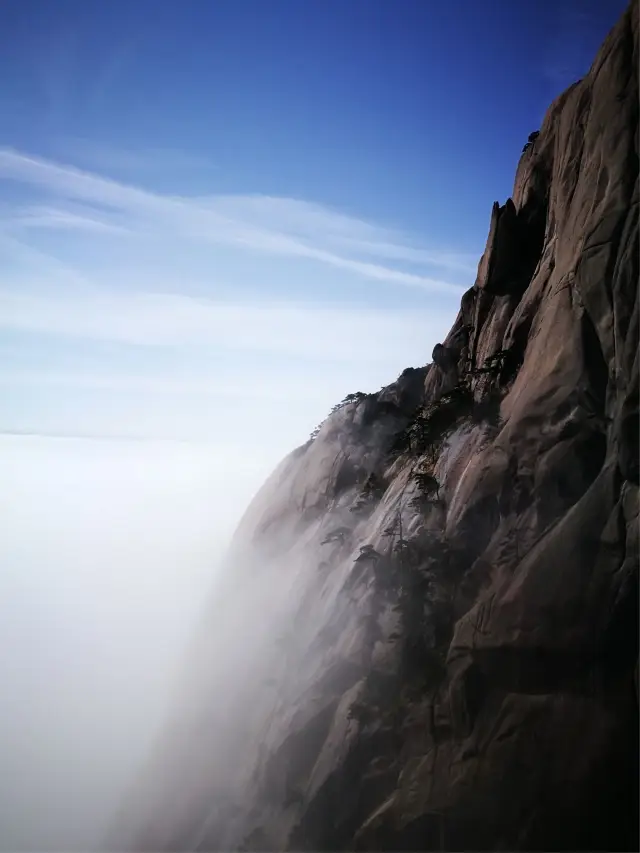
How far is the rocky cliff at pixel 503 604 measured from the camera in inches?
372

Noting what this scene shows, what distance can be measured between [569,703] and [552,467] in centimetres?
469

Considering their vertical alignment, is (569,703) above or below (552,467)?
below

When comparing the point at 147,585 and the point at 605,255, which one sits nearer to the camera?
the point at 605,255

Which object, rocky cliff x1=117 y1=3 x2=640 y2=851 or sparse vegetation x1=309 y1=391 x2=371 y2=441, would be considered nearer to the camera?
rocky cliff x1=117 y1=3 x2=640 y2=851

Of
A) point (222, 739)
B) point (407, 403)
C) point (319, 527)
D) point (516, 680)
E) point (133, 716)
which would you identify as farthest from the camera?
point (133, 716)

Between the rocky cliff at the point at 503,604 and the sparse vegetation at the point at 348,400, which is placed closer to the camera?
the rocky cliff at the point at 503,604

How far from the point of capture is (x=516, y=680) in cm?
1018

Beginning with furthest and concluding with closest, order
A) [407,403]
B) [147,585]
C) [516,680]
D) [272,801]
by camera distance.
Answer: [147,585]
[407,403]
[272,801]
[516,680]

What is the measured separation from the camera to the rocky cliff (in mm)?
9438

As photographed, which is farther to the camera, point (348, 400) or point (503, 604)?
point (348, 400)

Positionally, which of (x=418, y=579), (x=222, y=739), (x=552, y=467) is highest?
(x=552, y=467)

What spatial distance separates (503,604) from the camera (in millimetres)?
10734

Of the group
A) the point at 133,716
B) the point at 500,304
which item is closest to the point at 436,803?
the point at 500,304

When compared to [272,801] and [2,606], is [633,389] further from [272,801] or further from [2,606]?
[2,606]
